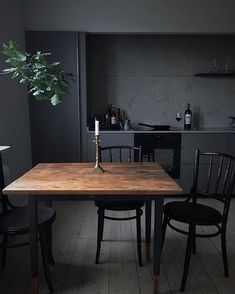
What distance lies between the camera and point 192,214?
6.44 feet

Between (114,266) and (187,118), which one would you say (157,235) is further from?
(187,118)

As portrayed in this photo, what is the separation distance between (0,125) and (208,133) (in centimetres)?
248

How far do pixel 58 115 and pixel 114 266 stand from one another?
79.9 inches

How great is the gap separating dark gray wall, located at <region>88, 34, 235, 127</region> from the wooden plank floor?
191cm

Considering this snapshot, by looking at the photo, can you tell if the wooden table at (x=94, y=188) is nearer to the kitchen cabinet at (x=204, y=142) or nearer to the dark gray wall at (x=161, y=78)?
the kitchen cabinet at (x=204, y=142)

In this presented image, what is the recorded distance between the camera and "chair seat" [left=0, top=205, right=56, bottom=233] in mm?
1761

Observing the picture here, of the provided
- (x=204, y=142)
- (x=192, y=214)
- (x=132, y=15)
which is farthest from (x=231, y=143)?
(x=132, y=15)

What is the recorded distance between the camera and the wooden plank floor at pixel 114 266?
1.90 metres

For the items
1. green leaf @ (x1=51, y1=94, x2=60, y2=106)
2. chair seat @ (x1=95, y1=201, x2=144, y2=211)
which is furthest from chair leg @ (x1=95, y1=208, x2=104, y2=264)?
green leaf @ (x1=51, y1=94, x2=60, y2=106)

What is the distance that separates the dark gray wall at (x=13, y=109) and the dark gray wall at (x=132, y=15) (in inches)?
11.7

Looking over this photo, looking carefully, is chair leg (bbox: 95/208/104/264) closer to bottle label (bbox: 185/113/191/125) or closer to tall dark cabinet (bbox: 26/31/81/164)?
tall dark cabinet (bbox: 26/31/81/164)

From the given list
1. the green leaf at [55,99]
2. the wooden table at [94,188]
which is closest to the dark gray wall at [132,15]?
the green leaf at [55,99]

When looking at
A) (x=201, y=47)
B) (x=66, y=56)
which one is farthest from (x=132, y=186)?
(x=201, y=47)

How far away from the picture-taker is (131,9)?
336 centimetres
